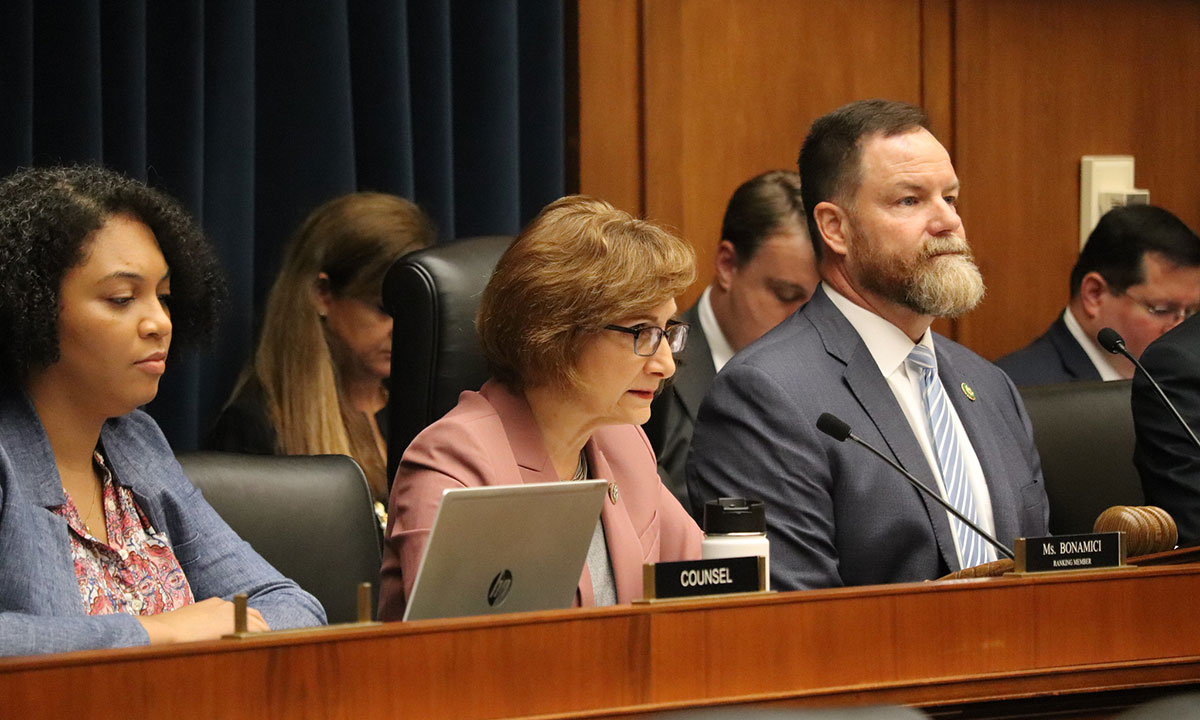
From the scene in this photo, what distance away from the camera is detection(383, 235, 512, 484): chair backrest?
96.3 inches

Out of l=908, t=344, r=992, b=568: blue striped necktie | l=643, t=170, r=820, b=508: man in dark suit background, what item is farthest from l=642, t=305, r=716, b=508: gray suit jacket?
l=908, t=344, r=992, b=568: blue striped necktie

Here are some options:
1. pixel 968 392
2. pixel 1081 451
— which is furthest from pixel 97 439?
pixel 1081 451

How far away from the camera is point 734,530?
74.9 inches

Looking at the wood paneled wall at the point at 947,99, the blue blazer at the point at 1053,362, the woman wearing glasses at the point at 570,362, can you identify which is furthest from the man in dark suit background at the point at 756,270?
the woman wearing glasses at the point at 570,362

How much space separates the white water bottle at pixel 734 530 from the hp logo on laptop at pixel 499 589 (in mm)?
299

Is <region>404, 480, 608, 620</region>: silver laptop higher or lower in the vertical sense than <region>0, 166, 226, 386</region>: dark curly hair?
lower

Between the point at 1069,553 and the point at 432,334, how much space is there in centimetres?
107

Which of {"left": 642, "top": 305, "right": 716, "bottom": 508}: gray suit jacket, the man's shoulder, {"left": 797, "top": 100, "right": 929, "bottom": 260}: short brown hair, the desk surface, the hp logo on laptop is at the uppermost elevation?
{"left": 797, "top": 100, "right": 929, "bottom": 260}: short brown hair

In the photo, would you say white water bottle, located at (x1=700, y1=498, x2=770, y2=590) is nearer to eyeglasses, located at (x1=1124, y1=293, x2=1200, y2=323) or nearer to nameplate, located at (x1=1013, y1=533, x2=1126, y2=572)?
nameplate, located at (x1=1013, y1=533, x2=1126, y2=572)

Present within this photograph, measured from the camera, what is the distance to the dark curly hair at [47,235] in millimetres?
2018

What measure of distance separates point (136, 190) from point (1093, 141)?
311 cm

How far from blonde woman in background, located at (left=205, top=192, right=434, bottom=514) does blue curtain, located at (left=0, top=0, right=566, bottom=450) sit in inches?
7.0

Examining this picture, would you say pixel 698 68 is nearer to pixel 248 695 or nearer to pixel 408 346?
pixel 408 346

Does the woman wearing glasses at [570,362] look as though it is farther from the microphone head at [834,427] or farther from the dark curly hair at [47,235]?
the dark curly hair at [47,235]
